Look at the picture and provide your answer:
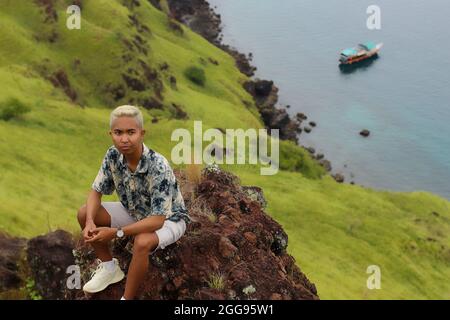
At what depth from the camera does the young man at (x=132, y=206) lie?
8.70m

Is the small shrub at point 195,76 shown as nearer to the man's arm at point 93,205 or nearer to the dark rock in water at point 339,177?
the dark rock in water at point 339,177

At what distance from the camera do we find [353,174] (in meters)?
75.1

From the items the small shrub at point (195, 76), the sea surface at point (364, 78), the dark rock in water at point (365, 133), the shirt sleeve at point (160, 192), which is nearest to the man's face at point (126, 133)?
the shirt sleeve at point (160, 192)

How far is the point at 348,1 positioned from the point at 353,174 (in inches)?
3177

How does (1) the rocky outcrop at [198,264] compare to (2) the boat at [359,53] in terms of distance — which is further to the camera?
(2) the boat at [359,53]

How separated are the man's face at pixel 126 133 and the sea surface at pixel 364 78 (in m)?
68.1

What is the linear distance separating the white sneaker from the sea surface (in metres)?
67.2

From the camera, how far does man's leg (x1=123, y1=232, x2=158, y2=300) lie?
8688mm

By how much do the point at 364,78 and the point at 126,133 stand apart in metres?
105

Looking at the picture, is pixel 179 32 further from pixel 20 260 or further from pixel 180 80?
pixel 20 260

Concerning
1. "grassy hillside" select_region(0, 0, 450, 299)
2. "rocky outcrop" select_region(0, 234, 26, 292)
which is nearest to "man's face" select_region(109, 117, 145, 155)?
"rocky outcrop" select_region(0, 234, 26, 292)

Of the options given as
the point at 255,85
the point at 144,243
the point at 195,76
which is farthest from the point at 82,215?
the point at 255,85

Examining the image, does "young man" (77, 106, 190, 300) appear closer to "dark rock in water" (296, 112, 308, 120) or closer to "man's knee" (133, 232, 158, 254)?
"man's knee" (133, 232, 158, 254)
